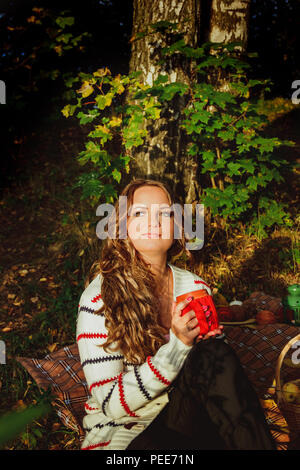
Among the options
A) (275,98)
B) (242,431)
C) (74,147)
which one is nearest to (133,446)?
(242,431)

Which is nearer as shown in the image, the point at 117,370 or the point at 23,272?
the point at 117,370

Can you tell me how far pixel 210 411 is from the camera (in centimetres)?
169

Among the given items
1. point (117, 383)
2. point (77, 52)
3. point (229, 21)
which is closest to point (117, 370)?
point (117, 383)

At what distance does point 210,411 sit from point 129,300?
0.66 meters

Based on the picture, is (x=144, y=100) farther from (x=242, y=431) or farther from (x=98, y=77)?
(x=242, y=431)

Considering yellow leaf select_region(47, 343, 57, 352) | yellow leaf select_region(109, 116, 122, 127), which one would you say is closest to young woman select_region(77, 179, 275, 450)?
yellow leaf select_region(109, 116, 122, 127)

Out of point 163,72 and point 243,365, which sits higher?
point 163,72

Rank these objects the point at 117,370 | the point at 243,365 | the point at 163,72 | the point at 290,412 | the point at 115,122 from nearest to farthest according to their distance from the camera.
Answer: the point at 117,370
the point at 290,412
the point at 243,365
the point at 115,122
the point at 163,72

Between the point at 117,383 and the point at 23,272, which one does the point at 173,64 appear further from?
the point at 117,383

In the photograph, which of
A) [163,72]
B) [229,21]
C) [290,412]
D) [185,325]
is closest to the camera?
[185,325]

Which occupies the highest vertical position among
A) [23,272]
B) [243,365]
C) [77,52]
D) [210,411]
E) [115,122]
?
[77,52]

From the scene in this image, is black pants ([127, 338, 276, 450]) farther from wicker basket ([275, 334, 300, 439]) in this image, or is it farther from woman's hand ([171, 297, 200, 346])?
wicker basket ([275, 334, 300, 439])

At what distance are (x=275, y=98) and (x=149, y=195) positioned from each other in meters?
6.35

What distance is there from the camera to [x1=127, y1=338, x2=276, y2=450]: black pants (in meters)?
1.60
